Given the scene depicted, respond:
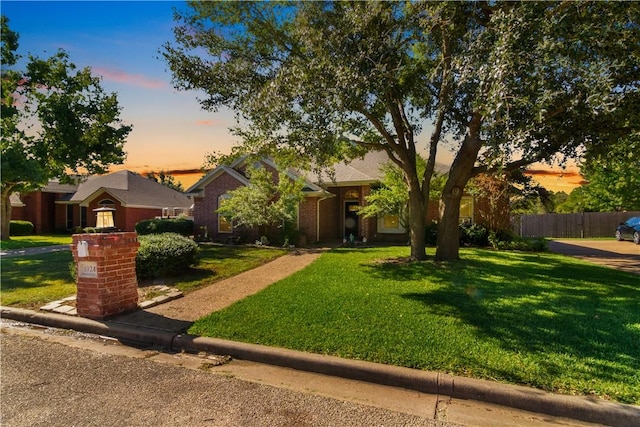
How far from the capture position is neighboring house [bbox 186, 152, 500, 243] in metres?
16.8

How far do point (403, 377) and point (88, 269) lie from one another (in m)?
4.90

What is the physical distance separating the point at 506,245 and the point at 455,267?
6599mm

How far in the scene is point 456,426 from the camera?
3.09 meters

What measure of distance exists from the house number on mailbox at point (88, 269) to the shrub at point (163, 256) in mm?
2267

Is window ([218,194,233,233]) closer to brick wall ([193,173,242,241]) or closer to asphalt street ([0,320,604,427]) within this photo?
brick wall ([193,173,242,241])

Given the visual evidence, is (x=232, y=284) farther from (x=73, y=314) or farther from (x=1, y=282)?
(x=1, y=282)

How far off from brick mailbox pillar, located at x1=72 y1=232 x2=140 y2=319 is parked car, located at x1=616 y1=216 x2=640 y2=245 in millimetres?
22262

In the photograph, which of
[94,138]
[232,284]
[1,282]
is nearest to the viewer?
[232,284]

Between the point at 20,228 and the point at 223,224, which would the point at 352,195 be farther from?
the point at 20,228

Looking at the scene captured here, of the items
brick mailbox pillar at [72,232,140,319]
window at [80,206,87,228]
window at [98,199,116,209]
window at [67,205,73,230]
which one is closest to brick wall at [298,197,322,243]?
brick mailbox pillar at [72,232,140,319]

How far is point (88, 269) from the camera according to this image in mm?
5773

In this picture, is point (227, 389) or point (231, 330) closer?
point (227, 389)

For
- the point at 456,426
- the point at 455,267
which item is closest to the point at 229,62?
the point at 455,267

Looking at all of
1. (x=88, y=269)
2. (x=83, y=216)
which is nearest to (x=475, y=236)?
(x=88, y=269)
